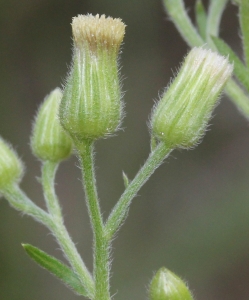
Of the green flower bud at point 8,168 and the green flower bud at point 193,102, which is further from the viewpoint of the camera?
the green flower bud at point 8,168

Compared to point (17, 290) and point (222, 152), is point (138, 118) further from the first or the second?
point (17, 290)

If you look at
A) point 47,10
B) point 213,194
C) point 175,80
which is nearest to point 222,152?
point 213,194

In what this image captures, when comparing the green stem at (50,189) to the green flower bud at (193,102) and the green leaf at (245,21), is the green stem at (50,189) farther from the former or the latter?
the green leaf at (245,21)

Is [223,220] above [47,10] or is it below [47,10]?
below

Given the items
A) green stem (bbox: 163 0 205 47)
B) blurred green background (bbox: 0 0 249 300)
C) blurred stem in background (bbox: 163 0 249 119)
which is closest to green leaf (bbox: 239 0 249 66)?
blurred stem in background (bbox: 163 0 249 119)

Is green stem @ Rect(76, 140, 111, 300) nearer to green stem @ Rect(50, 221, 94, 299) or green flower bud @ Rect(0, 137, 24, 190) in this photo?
green stem @ Rect(50, 221, 94, 299)

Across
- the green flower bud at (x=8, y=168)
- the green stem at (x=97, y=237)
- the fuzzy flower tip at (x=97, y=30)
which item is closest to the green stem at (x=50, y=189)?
the green flower bud at (x=8, y=168)
